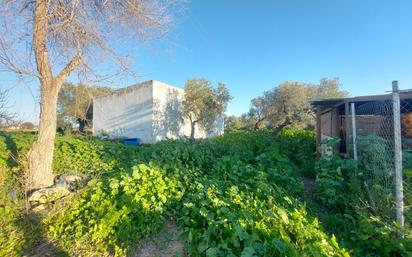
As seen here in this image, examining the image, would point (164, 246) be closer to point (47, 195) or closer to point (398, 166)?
point (47, 195)

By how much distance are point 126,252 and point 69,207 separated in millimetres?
1100

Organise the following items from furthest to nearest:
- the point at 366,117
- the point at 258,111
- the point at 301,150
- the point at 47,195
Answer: the point at 258,111
the point at 301,150
the point at 366,117
the point at 47,195

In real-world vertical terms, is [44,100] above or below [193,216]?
above

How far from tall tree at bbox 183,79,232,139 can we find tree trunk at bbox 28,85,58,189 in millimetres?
11747

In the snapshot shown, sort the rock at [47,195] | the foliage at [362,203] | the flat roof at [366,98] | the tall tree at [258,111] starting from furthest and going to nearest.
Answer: the tall tree at [258,111]
the flat roof at [366,98]
the rock at [47,195]
the foliage at [362,203]

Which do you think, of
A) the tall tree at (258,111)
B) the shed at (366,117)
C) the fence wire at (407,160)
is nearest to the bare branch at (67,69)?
the shed at (366,117)

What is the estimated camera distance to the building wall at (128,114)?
13875mm

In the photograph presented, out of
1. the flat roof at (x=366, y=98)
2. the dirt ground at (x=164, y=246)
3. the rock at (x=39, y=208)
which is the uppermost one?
the flat roof at (x=366, y=98)

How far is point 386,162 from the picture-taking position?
3.16 meters

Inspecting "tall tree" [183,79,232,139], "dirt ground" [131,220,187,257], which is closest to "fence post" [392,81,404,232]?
"dirt ground" [131,220,187,257]

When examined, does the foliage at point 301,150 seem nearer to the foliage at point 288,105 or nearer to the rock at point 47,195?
the rock at point 47,195

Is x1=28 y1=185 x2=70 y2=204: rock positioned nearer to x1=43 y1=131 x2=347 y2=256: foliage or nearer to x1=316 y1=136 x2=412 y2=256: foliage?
x1=43 y1=131 x2=347 y2=256: foliage

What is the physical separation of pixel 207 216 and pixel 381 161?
112 inches

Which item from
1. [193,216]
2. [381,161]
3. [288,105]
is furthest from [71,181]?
[288,105]
